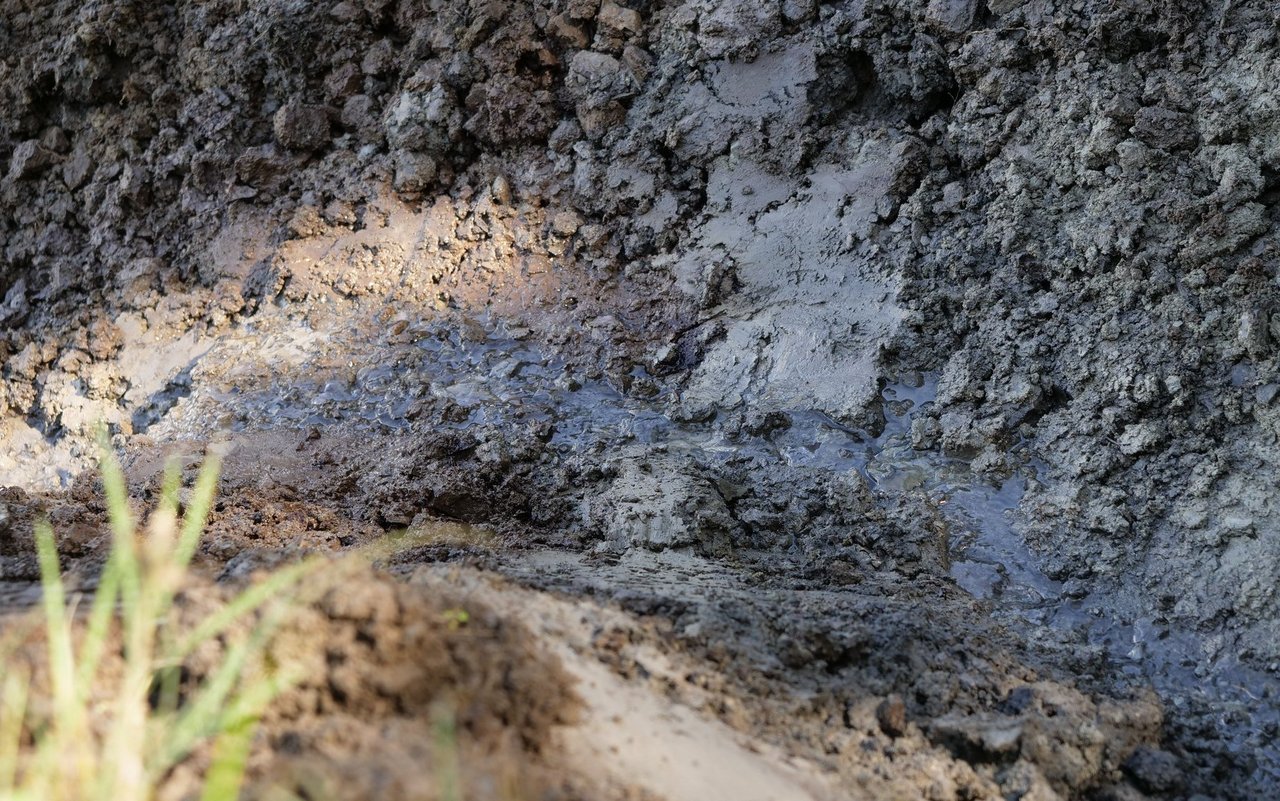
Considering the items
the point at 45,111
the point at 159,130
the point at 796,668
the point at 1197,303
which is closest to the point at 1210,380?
the point at 1197,303

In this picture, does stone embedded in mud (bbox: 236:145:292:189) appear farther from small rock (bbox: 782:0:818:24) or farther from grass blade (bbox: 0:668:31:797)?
grass blade (bbox: 0:668:31:797)

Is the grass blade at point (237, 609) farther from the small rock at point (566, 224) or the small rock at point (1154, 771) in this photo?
the small rock at point (566, 224)

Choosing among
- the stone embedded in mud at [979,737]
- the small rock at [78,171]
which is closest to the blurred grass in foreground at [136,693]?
the stone embedded in mud at [979,737]

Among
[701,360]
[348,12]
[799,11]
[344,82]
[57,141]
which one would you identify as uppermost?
[799,11]

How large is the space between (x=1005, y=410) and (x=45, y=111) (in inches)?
194

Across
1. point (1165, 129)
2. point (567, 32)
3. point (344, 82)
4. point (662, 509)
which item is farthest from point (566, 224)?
point (1165, 129)

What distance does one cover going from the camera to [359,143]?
193 inches

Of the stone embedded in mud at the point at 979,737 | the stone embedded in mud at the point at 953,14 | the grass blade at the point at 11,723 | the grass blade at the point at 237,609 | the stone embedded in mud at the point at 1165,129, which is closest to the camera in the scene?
the grass blade at the point at 11,723

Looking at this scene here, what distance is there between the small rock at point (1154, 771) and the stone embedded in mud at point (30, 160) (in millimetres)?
Result: 5423

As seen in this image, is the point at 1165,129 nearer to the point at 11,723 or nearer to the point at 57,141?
the point at 11,723

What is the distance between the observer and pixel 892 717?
2209mm

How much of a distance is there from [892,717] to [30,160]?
507cm

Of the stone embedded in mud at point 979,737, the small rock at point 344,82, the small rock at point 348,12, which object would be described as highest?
the small rock at point 348,12

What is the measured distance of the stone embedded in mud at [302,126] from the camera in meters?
4.93
